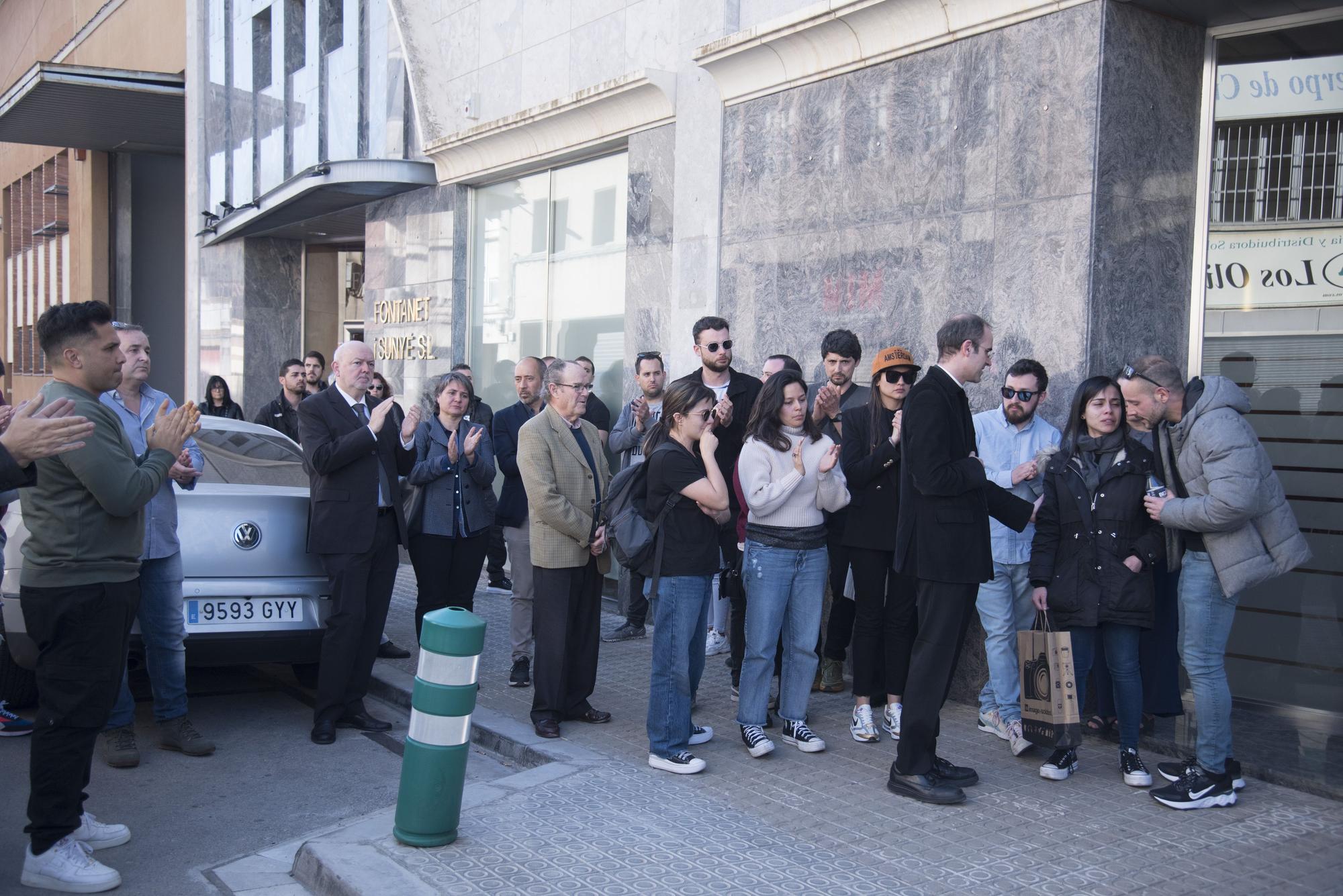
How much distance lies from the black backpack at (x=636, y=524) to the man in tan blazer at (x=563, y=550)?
0.24m

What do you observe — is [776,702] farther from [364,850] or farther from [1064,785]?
[364,850]

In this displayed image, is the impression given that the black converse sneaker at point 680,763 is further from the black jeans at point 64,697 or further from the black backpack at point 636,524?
the black jeans at point 64,697

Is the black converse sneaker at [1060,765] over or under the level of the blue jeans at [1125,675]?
under

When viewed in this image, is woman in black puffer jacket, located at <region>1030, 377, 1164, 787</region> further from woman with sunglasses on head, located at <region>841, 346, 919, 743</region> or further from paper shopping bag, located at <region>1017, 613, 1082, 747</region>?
woman with sunglasses on head, located at <region>841, 346, 919, 743</region>

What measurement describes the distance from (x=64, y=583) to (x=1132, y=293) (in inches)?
214

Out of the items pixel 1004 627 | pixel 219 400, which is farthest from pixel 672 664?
pixel 219 400

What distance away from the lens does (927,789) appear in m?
5.08

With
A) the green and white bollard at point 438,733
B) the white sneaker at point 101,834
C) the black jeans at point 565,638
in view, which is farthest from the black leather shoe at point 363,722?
the green and white bollard at point 438,733

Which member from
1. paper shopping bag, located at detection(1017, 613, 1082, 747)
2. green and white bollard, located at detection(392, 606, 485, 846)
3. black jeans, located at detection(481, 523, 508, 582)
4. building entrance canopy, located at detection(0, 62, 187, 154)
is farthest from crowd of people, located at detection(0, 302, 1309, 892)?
building entrance canopy, located at detection(0, 62, 187, 154)

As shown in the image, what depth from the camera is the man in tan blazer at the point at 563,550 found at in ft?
20.1

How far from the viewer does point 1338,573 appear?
21.1 ft

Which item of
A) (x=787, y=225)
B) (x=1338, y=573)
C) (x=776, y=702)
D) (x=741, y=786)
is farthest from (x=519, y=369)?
(x=1338, y=573)

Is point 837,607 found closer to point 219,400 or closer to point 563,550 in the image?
point 563,550

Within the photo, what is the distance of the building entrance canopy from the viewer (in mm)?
17906
